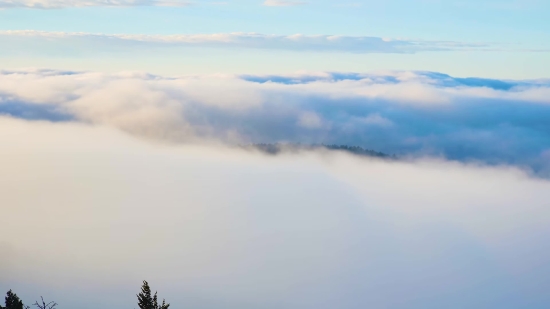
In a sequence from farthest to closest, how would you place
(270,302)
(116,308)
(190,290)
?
(190,290) → (270,302) → (116,308)

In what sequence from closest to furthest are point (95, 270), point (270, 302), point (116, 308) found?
point (116, 308)
point (270, 302)
point (95, 270)

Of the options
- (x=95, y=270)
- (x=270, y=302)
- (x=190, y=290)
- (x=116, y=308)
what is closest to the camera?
(x=116, y=308)

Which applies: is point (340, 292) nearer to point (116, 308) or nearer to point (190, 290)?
point (190, 290)

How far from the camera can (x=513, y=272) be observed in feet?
639

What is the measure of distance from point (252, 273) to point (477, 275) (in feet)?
241

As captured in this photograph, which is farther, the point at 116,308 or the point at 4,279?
the point at 4,279

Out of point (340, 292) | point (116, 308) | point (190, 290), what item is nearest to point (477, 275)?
point (340, 292)

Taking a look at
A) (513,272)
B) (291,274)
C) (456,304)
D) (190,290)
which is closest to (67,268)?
(190,290)

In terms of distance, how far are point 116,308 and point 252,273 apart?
6450 centimetres

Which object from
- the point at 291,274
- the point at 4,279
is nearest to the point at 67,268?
the point at 4,279

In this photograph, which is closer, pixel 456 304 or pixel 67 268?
pixel 456 304

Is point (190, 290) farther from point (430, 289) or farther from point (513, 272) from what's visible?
point (513, 272)

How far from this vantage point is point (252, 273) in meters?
198

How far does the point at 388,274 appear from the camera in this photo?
196625mm
